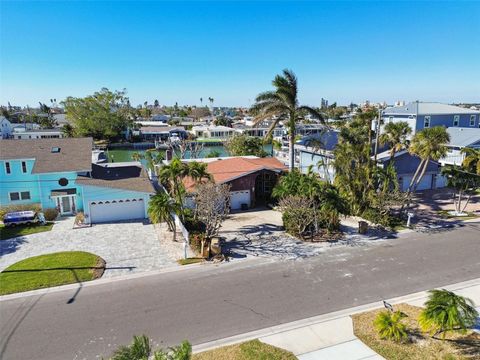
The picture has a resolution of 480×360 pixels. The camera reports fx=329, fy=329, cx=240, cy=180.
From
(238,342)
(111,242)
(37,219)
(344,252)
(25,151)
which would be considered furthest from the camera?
(25,151)

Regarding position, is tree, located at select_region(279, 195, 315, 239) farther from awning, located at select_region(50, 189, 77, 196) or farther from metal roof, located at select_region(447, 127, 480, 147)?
metal roof, located at select_region(447, 127, 480, 147)

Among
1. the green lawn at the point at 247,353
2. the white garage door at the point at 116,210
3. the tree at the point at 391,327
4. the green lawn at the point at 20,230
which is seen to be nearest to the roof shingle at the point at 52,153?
the white garage door at the point at 116,210

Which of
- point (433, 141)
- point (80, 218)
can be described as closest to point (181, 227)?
point (80, 218)

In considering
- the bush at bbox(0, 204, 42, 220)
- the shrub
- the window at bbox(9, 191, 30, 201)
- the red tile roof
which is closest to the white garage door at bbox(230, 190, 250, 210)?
the red tile roof

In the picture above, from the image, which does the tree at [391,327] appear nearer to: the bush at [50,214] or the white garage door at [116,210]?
the white garage door at [116,210]

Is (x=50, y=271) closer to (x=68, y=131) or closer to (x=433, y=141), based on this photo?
(x=433, y=141)

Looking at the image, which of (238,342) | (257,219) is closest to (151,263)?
(238,342)

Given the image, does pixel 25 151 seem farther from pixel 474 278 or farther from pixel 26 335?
pixel 474 278
